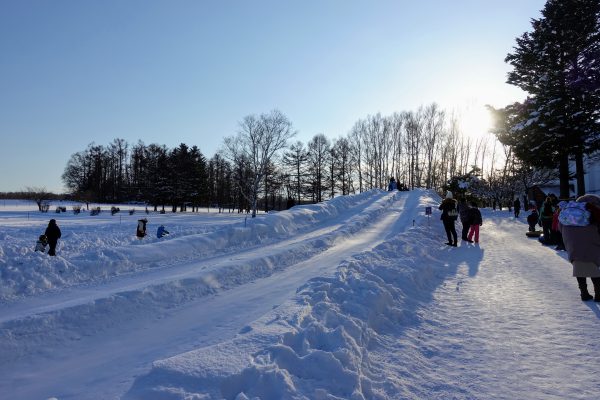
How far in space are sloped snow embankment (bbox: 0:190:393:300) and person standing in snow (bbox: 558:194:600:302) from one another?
31.1 ft

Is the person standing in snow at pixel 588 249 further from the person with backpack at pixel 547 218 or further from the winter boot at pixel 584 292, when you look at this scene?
the person with backpack at pixel 547 218

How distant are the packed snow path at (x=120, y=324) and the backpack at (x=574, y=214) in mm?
5087

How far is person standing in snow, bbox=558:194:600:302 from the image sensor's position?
245 inches

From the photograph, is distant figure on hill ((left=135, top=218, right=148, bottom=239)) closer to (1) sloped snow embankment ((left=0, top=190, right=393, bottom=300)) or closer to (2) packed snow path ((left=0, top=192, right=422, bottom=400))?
(1) sloped snow embankment ((left=0, top=190, right=393, bottom=300))

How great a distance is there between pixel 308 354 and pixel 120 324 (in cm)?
369

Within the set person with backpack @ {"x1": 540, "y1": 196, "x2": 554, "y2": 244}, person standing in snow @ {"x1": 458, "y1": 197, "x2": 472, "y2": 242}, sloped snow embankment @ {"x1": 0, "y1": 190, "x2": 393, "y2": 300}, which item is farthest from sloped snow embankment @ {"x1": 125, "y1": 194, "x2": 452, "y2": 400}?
person with backpack @ {"x1": 540, "y1": 196, "x2": 554, "y2": 244}

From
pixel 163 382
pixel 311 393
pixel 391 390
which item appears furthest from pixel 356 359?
pixel 163 382

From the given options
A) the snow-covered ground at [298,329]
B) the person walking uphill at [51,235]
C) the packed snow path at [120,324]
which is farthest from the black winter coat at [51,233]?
the packed snow path at [120,324]

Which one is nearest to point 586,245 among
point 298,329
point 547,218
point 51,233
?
point 298,329

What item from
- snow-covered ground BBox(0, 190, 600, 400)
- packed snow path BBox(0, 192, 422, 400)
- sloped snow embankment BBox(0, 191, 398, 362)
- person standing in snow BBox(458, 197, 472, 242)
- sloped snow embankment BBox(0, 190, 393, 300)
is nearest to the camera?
snow-covered ground BBox(0, 190, 600, 400)

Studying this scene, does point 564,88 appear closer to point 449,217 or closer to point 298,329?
point 449,217

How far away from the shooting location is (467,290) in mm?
7332

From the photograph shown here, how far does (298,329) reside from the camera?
4367 mm

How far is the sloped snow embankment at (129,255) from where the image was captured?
323 inches
